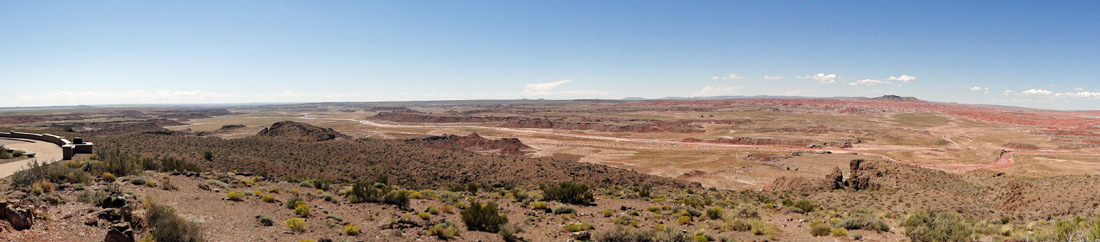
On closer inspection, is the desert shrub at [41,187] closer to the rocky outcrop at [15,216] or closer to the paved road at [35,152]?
the rocky outcrop at [15,216]

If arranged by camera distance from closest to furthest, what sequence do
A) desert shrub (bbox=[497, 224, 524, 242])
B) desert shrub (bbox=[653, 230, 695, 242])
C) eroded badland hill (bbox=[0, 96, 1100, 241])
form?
eroded badland hill (bbox=[0, 96, 1100, 241])
desert shrub (bbox=[653, 230, 695, 242])
desert shrub (bbox=[497, 224, 524, 242])

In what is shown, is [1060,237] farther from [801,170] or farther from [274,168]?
[801,170]

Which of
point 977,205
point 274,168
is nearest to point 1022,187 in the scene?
point 977,205

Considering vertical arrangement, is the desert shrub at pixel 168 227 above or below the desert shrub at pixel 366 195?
above

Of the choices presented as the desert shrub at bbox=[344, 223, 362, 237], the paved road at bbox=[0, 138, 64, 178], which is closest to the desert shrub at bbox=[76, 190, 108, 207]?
the paved road at bbox=[0, 138, 64, 178]

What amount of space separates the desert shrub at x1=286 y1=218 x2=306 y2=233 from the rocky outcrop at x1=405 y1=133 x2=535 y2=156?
136ft

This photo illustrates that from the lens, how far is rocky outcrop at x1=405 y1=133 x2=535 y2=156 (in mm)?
53219

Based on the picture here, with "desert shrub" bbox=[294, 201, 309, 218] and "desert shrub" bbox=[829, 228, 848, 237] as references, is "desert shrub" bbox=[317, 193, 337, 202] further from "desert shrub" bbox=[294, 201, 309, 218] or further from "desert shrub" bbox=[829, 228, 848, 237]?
"desert shrub" bbox=[829, 228, 848, 237]

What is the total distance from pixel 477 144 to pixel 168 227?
48655mm

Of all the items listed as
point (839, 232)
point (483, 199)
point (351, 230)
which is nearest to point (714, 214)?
point (839, 232)

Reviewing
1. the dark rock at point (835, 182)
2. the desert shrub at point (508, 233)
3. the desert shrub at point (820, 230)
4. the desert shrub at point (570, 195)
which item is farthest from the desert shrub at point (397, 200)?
the dark rock at point (835, 182)

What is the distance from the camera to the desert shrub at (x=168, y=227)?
788 cm

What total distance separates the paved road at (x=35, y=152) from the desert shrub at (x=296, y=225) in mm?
8601

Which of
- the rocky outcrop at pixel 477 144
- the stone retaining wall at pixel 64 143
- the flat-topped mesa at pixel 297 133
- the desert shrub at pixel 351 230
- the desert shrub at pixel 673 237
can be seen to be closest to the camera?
the desert shrub at pixel 673 237
